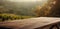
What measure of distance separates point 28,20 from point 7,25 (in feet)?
2.22

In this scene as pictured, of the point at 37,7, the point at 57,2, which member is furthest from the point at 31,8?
the point at 57,2

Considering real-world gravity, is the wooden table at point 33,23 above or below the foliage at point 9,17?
below

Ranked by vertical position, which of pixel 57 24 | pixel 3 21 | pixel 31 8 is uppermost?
pixel 31 8

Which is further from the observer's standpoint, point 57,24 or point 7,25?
point 57,24

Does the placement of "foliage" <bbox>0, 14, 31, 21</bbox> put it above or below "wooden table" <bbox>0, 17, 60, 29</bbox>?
above

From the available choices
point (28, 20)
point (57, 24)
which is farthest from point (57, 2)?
point (28, 20)

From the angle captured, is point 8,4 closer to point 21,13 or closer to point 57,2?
point 21,13

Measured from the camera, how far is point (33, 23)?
172 inches

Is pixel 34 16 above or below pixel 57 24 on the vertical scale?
above

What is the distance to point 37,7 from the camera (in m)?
4.51

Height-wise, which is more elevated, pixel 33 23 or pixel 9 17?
pixel 9 17

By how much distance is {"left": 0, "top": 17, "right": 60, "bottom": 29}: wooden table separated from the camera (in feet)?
13.7

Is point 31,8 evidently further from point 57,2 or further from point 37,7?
point 57,2

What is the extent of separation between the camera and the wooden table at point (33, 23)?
418cm
